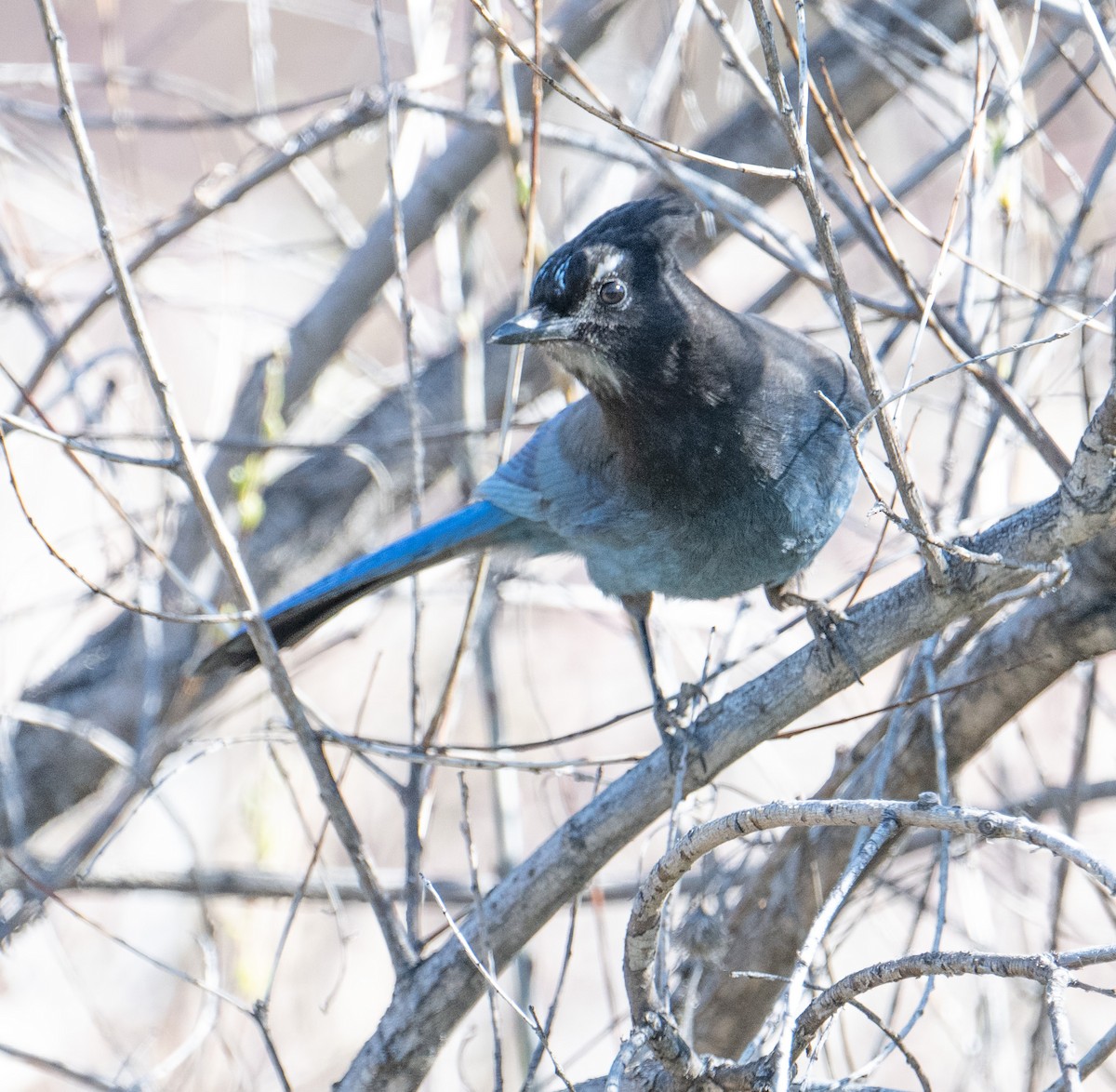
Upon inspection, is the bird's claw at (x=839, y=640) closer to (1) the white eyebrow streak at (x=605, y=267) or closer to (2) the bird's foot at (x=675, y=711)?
(2) the bird's foot at (x=675, y=711)

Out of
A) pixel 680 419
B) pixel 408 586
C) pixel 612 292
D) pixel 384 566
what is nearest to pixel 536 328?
pixel 612 292

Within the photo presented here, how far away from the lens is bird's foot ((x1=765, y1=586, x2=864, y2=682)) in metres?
2.63

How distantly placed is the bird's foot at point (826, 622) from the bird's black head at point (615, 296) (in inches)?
28.0

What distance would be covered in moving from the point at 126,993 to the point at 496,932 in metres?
4.57

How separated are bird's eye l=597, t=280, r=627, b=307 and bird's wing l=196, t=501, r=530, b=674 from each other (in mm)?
776

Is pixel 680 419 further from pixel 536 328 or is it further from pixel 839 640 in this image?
pixel 839 640

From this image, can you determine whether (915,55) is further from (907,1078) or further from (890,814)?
(907,1078)

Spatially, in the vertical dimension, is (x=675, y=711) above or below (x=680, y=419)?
below

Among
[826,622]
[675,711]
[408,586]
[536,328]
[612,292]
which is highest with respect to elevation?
[408,586]

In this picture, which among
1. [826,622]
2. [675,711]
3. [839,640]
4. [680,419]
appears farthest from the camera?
[675,711]

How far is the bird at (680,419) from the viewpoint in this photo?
10.8ft

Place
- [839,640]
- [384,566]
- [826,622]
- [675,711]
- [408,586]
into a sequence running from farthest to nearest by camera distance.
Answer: [408,586] < [384,566] < [675,711] < [826,622] < [839,640]

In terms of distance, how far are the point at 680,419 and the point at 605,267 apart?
411 mm

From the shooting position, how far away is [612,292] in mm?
3279
